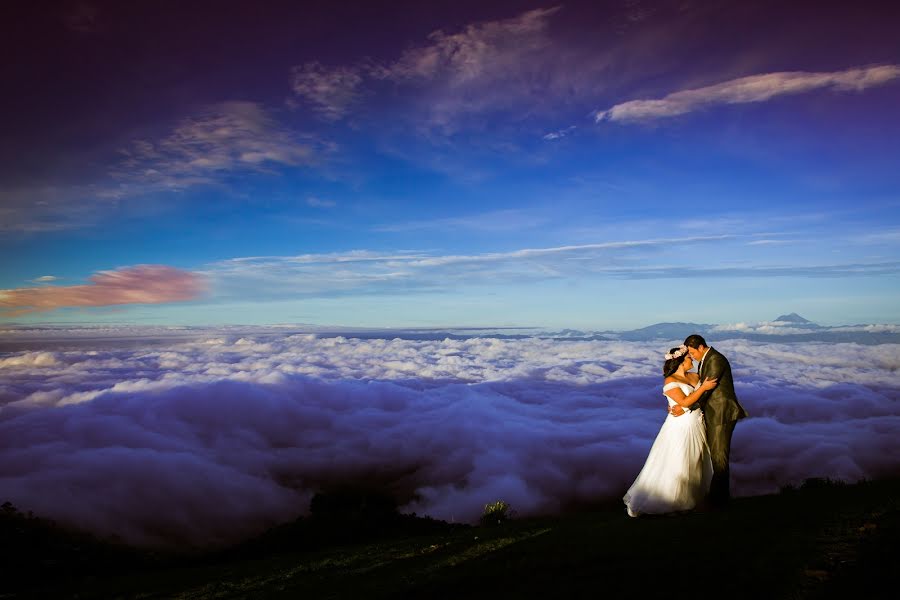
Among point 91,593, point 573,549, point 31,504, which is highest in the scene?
point 573,549

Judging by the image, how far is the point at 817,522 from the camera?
890 centimetres

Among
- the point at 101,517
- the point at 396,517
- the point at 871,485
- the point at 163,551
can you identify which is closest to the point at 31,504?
Answer: the point at 101,517

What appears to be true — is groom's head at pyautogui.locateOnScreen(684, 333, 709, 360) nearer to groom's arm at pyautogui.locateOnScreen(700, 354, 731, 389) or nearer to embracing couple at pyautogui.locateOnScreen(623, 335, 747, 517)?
embracing couple at pyautogui.locateOnScreen(623, 335, 747, 517)

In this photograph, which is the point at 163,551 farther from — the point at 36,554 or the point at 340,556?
the point at 340,556

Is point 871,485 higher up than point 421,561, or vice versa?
point 871,485

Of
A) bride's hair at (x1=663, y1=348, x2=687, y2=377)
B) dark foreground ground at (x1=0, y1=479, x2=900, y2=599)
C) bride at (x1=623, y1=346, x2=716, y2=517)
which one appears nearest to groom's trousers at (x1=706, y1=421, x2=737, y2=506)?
bride at (x1=623, y1=346, x2=716, y2=517)

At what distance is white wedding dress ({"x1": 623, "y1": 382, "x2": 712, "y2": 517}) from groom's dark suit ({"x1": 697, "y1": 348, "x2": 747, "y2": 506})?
194 millimetres

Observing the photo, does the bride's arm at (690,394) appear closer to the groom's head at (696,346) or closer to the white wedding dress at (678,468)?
the white wedding dress at (678,468)

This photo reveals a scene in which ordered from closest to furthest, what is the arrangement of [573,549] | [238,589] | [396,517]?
1. [573,549]
2. [238,589]
3. [396,517]

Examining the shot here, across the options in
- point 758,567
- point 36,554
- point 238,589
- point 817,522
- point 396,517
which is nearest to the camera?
point 758,567

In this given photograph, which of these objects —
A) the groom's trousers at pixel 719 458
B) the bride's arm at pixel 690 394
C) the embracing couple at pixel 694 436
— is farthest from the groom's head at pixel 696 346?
the groom's trousers at pixel 719 458

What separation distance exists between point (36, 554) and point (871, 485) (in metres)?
143

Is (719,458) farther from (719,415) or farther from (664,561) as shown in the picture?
(664,561)

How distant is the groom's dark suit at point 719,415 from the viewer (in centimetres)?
1148
